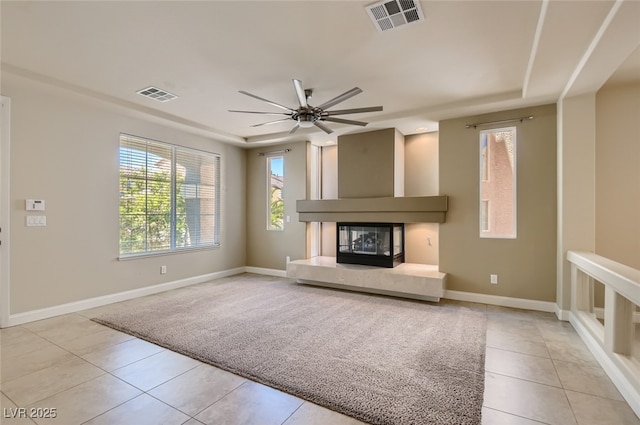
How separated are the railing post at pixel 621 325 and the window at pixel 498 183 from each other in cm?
184

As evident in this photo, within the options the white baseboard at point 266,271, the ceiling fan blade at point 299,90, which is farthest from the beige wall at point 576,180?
the white baseboard at point 266,271

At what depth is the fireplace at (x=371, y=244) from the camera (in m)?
4.91

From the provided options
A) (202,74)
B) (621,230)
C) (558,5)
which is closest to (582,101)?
(621,230)

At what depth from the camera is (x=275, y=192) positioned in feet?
20.8

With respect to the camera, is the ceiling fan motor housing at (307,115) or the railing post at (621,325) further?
the ceiling fan motor housing at (307,115)

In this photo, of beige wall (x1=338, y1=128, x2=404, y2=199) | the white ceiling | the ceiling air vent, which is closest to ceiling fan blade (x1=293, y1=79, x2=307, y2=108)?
the white ceiling

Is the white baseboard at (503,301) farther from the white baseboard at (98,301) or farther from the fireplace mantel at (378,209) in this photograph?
the white baseboard at (98,301)

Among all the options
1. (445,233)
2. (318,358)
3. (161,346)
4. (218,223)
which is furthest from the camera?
(218,223)

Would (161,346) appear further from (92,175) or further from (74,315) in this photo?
(92,175)

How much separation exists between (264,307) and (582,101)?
469 cm

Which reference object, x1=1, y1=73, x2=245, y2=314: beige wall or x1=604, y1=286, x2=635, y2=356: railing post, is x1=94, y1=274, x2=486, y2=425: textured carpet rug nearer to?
x1=1, y1=73, x2=245, y2=314: beige wall

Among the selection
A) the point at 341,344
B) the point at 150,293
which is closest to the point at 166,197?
the point at 150,293

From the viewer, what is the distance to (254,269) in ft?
21.2

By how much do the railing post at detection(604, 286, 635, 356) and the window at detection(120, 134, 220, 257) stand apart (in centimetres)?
562
